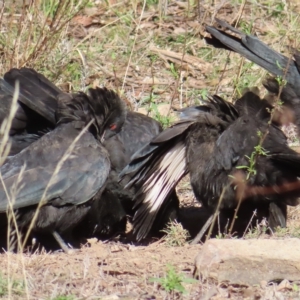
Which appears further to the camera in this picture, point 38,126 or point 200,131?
point 38,126

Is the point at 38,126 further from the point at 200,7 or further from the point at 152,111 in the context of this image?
the point at 200,7

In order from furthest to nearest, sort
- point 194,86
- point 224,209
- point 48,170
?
A: 1. point 194,86
2. point 224,209
3. point 48,170

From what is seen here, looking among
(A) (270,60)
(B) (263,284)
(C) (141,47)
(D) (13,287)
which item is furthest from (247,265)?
(C) (141,47)

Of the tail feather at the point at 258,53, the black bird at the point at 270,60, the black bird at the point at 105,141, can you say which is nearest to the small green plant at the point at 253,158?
the black bird at the point at 270,60

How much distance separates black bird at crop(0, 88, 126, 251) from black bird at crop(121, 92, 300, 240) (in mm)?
368

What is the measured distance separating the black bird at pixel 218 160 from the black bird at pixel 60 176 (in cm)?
37

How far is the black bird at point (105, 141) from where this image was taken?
6.54 metres

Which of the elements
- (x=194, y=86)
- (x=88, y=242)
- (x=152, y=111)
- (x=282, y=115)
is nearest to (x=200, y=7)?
(x=194, y=86)

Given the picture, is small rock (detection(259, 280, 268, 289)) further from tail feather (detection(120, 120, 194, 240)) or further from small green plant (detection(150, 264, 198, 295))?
tail feather (detection(120, 120, 194, 240))

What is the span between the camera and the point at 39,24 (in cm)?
875

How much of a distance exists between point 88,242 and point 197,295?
2015 mm

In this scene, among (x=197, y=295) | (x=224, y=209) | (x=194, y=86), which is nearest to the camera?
(x=197, y=295)

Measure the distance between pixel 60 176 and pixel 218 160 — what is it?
1.16 m

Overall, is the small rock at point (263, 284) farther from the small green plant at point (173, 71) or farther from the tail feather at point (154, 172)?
the small green plant at point (173, 71)
